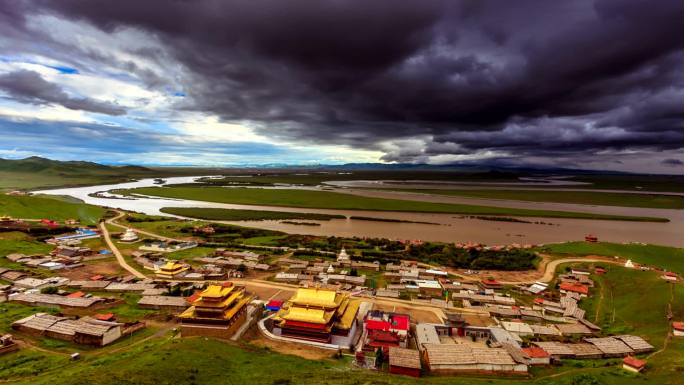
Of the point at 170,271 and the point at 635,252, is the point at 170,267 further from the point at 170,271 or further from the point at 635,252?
the point at 635,252

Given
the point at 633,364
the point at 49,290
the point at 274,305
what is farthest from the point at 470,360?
the point at 49,290

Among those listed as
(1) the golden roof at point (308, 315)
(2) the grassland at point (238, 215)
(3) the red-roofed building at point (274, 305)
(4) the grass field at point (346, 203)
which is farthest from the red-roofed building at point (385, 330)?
(4) the grass field at point (346, 203)

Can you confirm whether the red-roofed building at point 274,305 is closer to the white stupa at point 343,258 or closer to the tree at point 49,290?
the white stupa at point 343,258

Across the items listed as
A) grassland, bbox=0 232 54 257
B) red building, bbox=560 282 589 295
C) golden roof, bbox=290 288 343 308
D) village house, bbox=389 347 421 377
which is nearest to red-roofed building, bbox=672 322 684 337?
red building, bbox=560 282 589 295

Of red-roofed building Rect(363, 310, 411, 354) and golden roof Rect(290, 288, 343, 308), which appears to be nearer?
red-roofed building Rect(363, 310, 411, 354)

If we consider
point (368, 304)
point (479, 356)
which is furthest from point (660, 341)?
point (368, 304)

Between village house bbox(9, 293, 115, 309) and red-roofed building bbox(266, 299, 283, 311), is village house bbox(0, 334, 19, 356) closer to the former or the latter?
village house bbox(9, 293, 115, 309)
